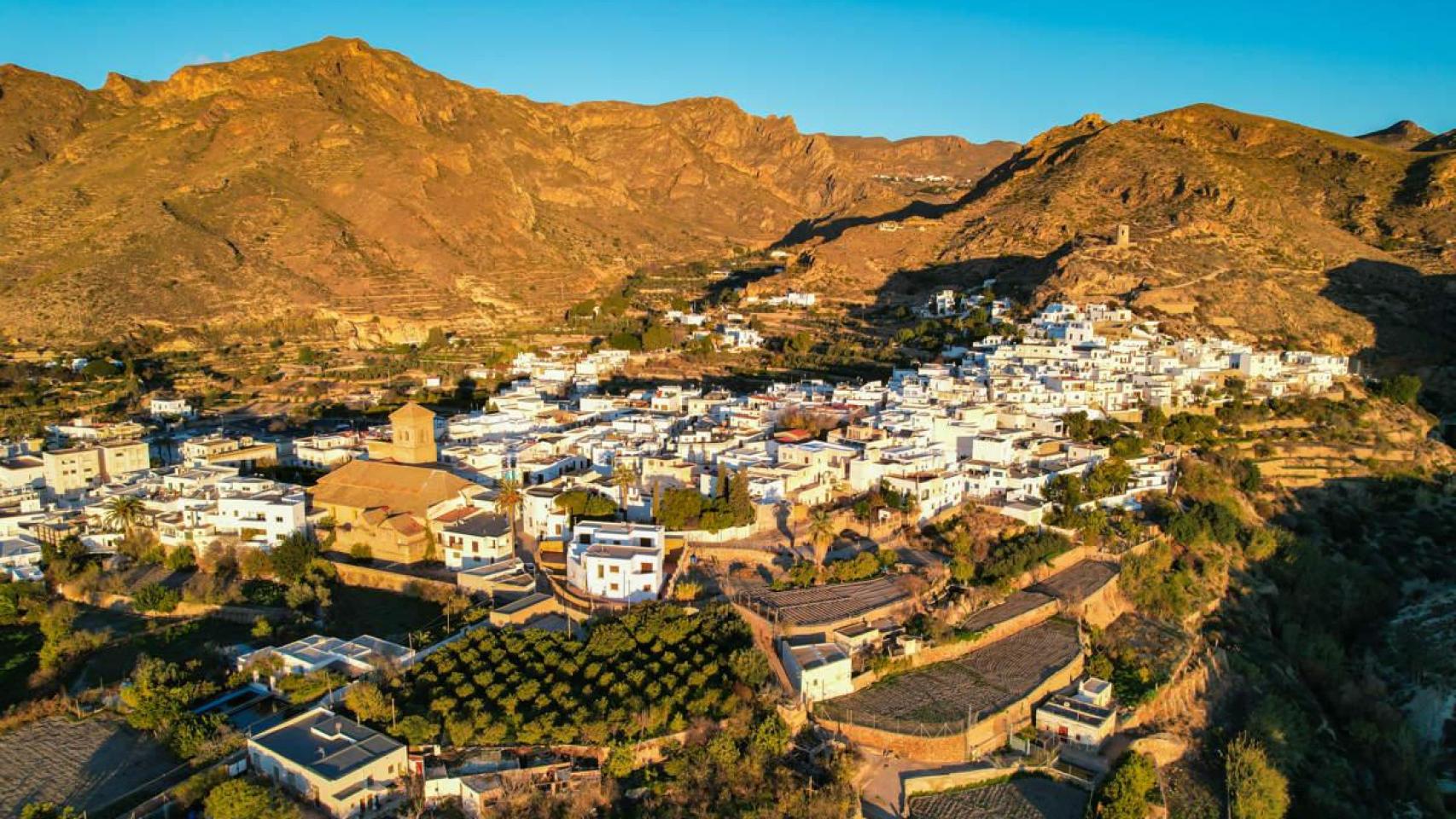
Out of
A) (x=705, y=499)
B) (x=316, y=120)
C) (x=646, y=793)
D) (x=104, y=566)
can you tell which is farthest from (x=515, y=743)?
(x=316, y=120)

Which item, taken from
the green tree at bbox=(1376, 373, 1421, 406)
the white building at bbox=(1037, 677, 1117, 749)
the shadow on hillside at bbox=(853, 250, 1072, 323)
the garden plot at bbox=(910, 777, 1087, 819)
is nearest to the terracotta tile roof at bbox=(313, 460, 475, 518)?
the garden plot at bbox=(910, 777, 1087, 819)

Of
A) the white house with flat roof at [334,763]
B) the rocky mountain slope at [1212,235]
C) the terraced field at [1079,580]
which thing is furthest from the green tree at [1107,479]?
the rocky mountain slope at [1212,235]

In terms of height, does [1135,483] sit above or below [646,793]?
above

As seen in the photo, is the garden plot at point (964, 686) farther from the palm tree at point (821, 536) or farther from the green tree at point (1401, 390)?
the green tree at point (1401, 390)

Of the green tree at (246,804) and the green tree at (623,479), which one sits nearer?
the green tree at (246,804)

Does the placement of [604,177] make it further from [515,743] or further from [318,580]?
[515,743]

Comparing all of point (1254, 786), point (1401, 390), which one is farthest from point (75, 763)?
point (1401, 390)
